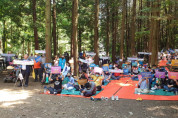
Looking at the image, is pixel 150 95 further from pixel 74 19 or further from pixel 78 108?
pixel 74 19

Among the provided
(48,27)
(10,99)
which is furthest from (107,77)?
(10,99)

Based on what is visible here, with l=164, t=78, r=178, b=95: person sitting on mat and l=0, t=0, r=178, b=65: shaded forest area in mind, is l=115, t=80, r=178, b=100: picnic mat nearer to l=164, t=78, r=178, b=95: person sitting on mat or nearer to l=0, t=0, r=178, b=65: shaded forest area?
l=164, t=78, r=178, b=95: person sitting on mat

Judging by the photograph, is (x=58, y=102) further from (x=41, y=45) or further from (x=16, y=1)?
(x=41, y=45)

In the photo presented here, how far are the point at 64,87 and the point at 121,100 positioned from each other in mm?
3680

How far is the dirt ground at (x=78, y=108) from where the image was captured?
6.27m

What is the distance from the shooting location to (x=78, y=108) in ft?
23.4

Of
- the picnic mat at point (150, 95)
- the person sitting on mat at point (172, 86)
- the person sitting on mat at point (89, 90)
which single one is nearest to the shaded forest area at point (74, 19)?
the person sitting on mat at point (172, 86)

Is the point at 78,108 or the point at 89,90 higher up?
the point at 89,90

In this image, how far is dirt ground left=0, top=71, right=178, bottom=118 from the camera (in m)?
6.27

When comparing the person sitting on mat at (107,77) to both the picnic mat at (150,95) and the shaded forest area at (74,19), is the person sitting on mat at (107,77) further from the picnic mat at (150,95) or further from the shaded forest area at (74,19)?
the picnic mat at (150,95)

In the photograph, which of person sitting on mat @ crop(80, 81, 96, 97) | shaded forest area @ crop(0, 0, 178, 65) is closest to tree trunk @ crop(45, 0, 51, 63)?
shaded forest area @ crop(0, 0, 178, 65)

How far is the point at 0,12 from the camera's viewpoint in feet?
51.8

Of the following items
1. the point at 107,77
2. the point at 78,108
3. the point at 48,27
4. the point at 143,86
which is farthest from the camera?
the point at 107,77

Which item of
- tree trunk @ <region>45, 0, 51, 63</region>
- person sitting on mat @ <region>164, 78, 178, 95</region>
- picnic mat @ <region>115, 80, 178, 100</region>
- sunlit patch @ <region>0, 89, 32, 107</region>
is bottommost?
picnic mat @ <region>115, 80, 178, 100</region>
